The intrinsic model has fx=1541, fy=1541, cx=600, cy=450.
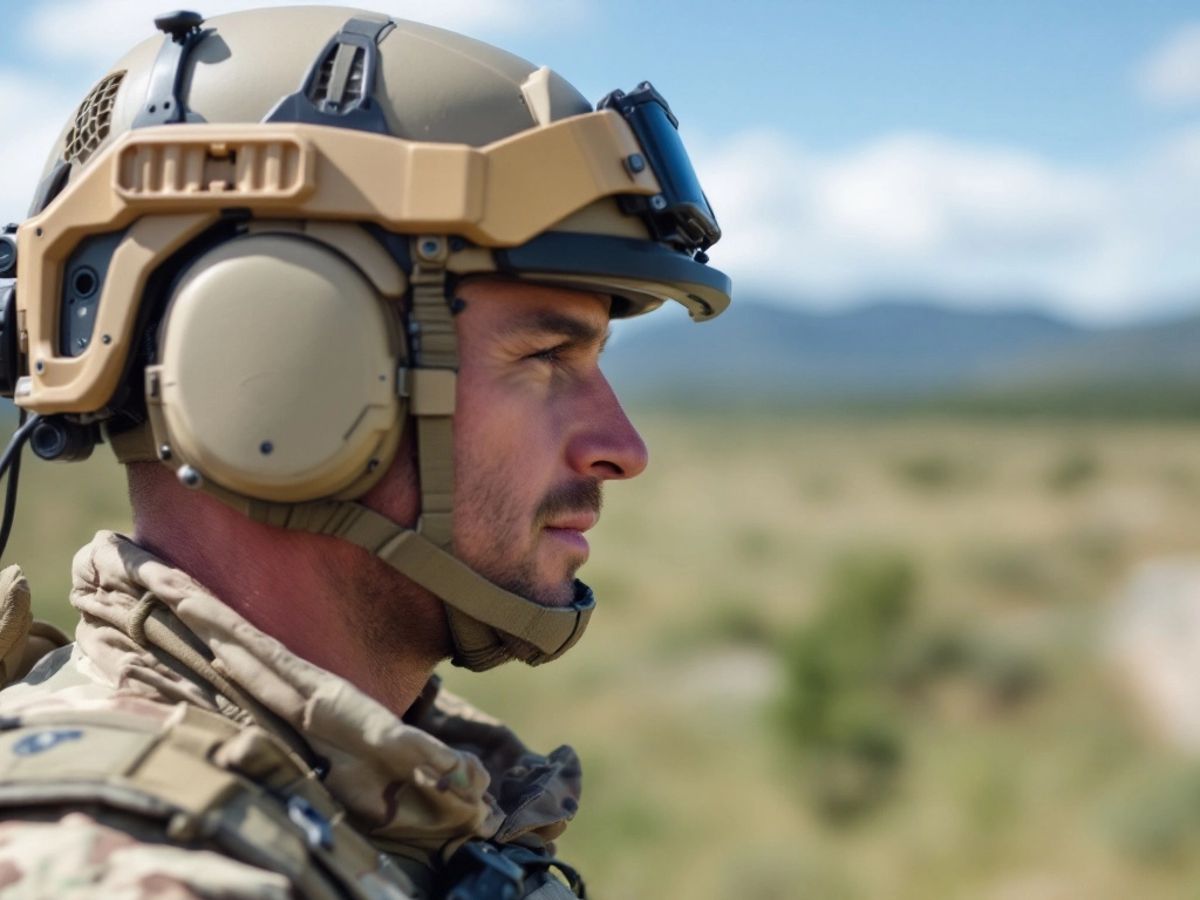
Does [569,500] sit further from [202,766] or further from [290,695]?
[202,766]

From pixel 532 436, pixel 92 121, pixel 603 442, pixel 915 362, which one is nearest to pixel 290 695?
pixel 532 436

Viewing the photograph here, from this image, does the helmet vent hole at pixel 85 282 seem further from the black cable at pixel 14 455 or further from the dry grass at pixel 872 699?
the dry grass at pixel 872 699

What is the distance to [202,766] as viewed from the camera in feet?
7.00

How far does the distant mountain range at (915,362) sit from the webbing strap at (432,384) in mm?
45664

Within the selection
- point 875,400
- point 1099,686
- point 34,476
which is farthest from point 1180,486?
point 875,400

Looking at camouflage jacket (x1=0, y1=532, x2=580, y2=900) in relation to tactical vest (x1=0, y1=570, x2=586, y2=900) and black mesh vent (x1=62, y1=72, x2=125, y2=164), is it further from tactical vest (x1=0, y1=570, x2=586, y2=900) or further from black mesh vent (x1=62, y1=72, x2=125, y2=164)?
black mesh vent (x1=62, y1=72, x2=125, y2=164)

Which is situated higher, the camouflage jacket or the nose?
the nose

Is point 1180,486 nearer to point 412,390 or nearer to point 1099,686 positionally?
point 1099,686

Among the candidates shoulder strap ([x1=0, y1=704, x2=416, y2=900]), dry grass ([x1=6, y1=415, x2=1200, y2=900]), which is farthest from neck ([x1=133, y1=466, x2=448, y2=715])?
dry grass ([x1=6, y1=415, x2=1200, y2=900])

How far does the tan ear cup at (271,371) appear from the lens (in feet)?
8.12

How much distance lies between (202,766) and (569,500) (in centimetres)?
90

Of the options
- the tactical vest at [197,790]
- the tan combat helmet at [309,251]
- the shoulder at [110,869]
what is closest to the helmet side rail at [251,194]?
the tan combat helmet at [309,251]

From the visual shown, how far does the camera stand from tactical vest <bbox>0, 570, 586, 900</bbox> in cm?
205

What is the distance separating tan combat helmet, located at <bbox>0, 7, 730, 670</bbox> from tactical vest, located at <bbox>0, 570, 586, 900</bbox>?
0.47 metres
